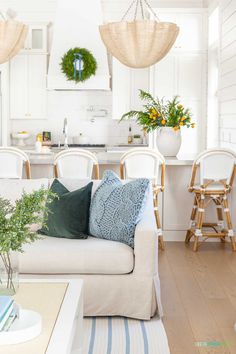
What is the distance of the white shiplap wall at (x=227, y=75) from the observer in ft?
23.2

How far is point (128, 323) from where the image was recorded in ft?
12.4

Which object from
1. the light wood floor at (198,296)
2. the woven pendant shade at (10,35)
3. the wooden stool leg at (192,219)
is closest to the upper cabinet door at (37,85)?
the woven pendant shade at (10,35)

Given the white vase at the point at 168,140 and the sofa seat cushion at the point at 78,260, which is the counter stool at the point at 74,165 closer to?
the white vase at the point at 168,140

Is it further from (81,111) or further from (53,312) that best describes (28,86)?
(53,312)

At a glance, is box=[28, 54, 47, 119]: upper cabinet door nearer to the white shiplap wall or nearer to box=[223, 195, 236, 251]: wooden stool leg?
the white shiplap wall

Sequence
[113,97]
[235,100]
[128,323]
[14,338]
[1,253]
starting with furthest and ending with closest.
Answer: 1. [113,97]
2. [235,100]
3. [128,323]
4. [1,253]
5. [14,338]

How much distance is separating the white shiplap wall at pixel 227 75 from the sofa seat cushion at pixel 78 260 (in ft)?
12.0

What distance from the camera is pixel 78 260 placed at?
3812mm

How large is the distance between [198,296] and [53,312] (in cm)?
190

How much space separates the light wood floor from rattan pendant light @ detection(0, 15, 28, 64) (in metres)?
2.50

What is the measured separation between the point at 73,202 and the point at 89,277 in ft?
2.00

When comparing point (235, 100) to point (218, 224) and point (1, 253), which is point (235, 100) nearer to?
point (218, 224)

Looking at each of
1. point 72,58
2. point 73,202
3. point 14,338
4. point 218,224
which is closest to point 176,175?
point 218,224

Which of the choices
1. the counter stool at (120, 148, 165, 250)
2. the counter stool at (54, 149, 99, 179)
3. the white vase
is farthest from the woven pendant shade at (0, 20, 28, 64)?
the white vase
